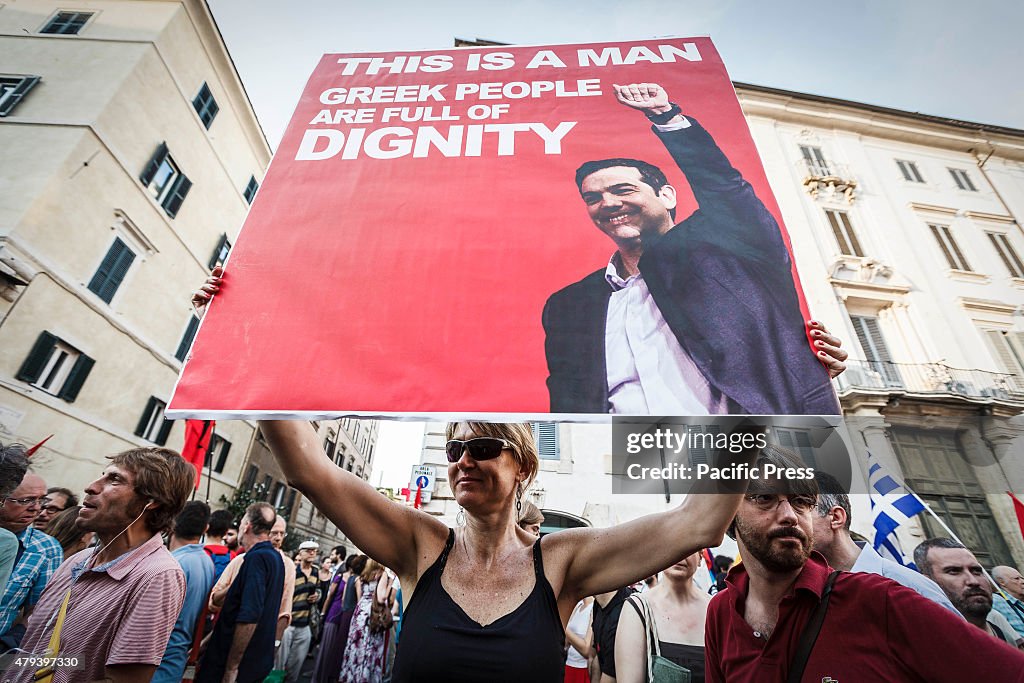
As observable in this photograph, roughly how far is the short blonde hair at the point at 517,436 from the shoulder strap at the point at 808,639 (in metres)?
1.05

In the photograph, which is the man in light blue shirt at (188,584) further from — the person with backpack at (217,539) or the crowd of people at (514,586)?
the person with backpack at (217,539)

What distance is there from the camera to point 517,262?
73.9 inches

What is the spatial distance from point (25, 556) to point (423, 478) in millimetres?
7719

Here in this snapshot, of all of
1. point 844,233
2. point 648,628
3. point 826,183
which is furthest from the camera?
point 826,183

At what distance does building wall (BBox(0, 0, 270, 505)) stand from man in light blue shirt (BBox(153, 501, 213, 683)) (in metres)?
9.50

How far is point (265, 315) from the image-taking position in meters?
1.78

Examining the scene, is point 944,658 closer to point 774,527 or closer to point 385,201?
point 774,527

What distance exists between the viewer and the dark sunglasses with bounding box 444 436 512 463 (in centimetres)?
164

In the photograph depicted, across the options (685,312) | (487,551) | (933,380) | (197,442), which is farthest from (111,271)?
(933,380)

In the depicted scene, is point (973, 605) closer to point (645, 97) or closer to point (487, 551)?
point (487, 551)

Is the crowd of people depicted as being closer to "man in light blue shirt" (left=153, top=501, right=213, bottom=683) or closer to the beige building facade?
"man in light blue shirt" (left=153, top=501, right=213, bottom=683)

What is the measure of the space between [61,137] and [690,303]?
15.2 m

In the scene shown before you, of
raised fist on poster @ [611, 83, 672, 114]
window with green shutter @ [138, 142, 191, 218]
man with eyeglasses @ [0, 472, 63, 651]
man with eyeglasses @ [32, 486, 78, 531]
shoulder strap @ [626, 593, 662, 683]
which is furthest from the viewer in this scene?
window with green shutter @ [138, 142, 191, 218]

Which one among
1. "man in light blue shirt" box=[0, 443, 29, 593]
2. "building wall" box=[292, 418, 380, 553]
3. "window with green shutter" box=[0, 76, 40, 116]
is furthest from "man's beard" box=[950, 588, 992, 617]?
"window with green shutter" box=[0, 76, 40, 116]
